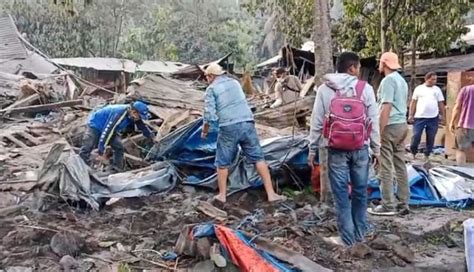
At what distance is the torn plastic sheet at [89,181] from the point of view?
6.84 metres

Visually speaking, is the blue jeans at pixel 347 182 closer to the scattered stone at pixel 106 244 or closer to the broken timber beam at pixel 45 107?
the scattered stone at pixel 106 244

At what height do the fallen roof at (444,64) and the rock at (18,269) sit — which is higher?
the fallen roof at (444,64)

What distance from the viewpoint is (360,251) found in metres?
5.12

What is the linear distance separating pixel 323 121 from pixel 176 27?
114 ft

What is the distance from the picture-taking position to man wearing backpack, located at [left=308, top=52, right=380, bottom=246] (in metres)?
5.21

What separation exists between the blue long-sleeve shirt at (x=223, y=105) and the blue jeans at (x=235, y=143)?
7 cm

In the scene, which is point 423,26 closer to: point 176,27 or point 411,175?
point 411,175

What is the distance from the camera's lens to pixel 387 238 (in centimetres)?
558

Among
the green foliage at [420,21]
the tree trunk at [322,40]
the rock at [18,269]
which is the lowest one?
the rock at [18,269]

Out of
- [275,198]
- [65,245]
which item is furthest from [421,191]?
[65,245]

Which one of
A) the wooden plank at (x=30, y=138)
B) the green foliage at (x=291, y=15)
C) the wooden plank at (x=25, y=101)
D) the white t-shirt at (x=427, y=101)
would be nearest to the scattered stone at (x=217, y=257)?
the white t-shirt at (x=427, y=101)

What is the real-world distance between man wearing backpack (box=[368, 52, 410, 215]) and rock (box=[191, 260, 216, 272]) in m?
2.39

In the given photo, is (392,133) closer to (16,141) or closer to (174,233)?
(174,233)

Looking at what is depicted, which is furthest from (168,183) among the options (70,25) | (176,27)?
(176,27)
